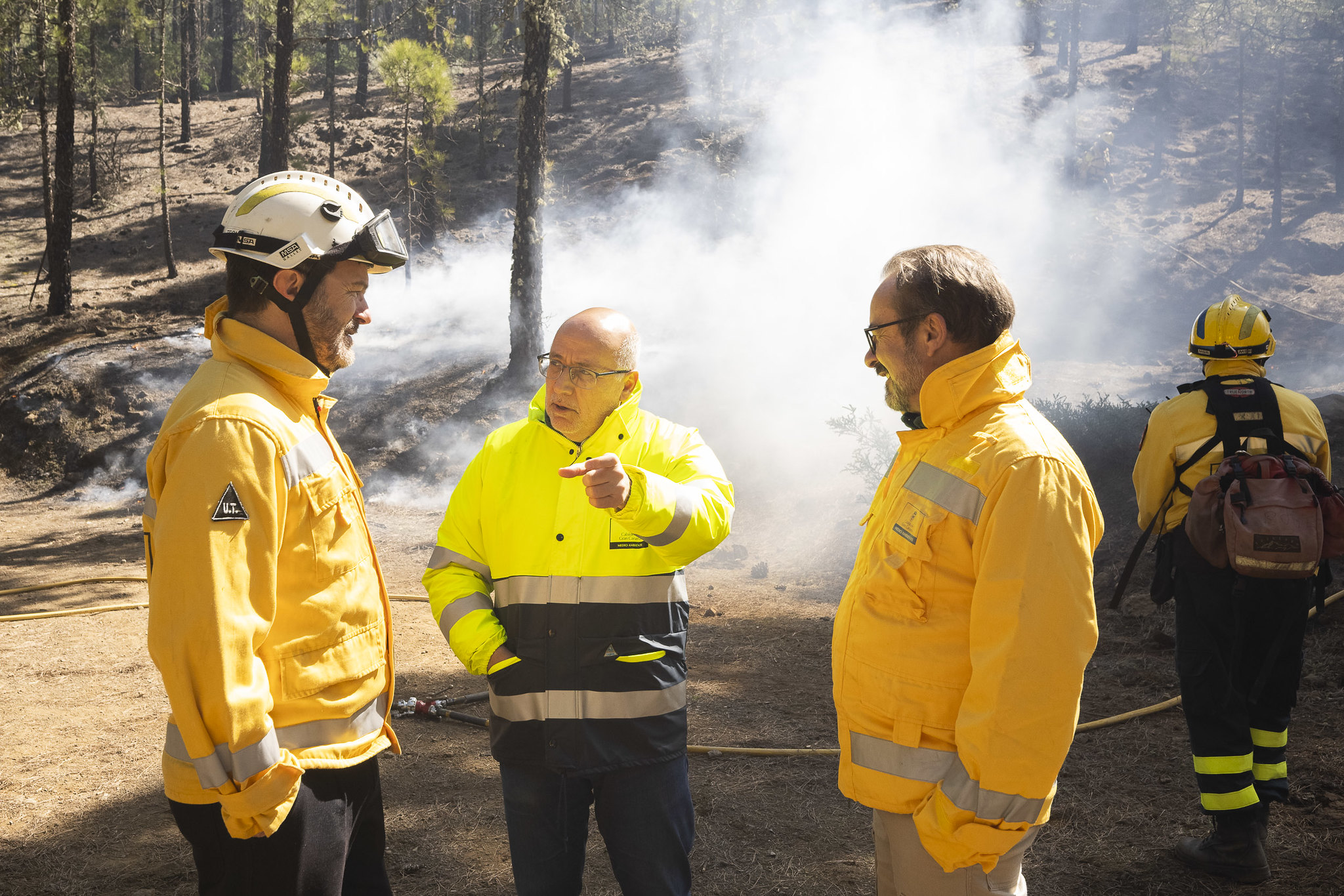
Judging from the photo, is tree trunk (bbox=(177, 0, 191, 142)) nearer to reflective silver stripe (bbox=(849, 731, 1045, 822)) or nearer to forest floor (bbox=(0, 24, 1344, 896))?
forest floor (bbox=(0, 24, 1344, 896))

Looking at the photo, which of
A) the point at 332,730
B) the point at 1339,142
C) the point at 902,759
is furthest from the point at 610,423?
the point at 1339,142

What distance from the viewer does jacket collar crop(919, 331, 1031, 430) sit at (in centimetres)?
207

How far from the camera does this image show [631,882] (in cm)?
242

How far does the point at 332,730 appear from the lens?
2.12m

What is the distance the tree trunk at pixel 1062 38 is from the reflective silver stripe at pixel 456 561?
4002 centimetres

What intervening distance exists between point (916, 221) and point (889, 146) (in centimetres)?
454

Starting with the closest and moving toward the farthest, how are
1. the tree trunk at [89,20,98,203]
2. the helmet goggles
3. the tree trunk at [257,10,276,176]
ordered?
the helmet goggles < the tree trunk at [257,10,276,176] < the tree trunk at [89,20,98,203]

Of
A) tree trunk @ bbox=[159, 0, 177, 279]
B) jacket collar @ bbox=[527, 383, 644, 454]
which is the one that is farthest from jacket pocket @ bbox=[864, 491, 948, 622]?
tree trunk @ bbox=[159, 0, 177, 279]

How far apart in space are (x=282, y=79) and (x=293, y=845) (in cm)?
1676

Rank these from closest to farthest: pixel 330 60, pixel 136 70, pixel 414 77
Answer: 1. pixel 414 77
2. pixel 330 60
3. pixel 136 70

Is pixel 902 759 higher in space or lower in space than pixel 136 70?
lower

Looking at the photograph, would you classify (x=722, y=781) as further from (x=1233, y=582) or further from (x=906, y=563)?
(x=906, y=563)

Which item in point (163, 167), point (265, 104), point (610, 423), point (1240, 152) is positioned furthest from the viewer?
point (1240, 152)

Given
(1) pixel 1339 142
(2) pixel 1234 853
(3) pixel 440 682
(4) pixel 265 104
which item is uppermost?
(1) pixel 1339 142
